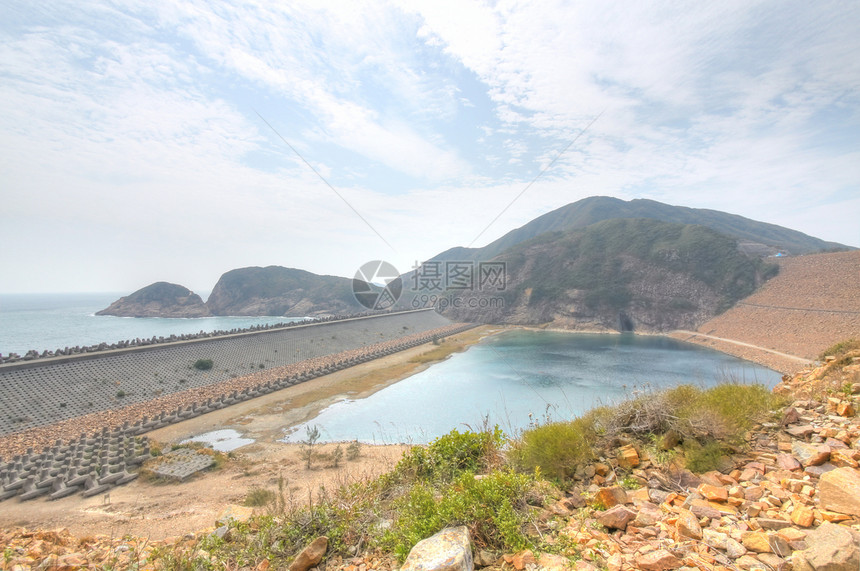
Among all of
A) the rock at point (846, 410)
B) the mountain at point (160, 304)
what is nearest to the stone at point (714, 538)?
the rock at point (846, 410)

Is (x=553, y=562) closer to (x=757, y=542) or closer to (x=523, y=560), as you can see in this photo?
(x=523, y=560)

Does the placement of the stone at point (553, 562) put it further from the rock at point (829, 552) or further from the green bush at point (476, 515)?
the rock at point (829, 552)

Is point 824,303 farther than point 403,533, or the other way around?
point 824,303

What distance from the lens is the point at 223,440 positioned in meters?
15.0

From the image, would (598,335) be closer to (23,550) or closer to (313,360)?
(313,360)

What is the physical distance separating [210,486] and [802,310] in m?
50.9

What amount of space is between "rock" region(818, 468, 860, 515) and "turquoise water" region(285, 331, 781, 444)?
4550 mm

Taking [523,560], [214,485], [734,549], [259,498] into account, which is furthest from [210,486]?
[734,549]

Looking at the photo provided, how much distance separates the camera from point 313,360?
104ft

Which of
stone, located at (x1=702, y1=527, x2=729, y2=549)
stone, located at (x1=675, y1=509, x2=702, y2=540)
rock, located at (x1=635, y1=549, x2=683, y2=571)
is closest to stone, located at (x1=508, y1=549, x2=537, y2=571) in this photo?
rock, located at (x1=635, y1=549, x2=683, y2=571)

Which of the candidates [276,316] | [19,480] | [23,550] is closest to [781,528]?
[23,550]

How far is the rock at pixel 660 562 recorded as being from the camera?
240cm

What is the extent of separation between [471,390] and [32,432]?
20658 mm

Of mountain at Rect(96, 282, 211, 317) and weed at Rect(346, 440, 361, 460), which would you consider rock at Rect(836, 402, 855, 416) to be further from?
mountain at Rect(96, 282, 211, 317)
